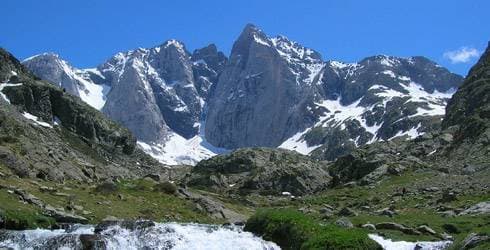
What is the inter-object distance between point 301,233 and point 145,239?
10.6 m

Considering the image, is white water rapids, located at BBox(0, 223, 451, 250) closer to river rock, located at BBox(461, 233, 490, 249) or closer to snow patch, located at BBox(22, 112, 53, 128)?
river rock, located at BBox(461, 233, 490, 249)

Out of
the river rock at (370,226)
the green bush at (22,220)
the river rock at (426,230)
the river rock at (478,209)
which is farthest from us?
the river rock at (478,209)

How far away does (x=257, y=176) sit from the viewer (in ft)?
490

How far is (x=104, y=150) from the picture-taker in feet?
653

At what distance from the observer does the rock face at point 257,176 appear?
143125 millimetres

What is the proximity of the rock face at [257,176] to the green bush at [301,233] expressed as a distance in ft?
300

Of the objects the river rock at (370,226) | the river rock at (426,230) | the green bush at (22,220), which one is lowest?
the green bush at (22,220)

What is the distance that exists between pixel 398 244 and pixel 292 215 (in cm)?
863

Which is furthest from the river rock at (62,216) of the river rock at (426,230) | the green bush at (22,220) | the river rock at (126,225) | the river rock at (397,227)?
the river rock at (426,230)

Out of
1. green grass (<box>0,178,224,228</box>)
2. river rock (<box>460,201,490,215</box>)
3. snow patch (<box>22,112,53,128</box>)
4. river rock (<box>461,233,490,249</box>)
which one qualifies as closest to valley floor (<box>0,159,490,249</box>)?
green grass (<box>0,178,224,228</box>)

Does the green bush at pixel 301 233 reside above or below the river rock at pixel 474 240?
below

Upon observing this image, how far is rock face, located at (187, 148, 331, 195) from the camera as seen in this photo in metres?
143

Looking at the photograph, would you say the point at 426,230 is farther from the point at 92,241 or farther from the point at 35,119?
the point at 35,119

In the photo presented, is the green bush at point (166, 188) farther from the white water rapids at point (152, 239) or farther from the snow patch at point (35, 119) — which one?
the snow patch at point (35, 119)
